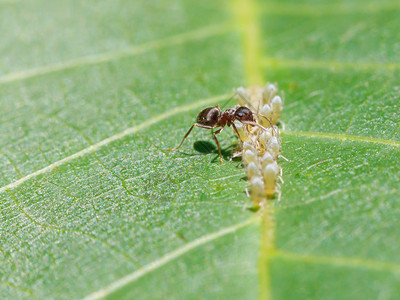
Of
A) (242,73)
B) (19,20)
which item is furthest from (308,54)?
(19,20)

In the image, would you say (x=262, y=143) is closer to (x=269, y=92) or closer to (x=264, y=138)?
(x=264, y=138)

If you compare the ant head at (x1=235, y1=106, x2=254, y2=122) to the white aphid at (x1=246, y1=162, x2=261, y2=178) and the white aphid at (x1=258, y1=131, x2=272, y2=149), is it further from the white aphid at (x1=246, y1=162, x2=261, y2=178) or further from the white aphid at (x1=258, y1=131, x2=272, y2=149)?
the white aphid at (x1=246, y1=162, x2=261, y2=178)

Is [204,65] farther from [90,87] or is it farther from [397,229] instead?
[397,229]

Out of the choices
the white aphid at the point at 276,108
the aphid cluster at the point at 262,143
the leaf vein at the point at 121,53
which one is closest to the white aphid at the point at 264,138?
the aphid cluster at the point at 262,143

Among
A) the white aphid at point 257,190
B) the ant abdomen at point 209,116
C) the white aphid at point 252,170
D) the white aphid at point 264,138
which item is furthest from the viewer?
the ant abdomen at point 209,116

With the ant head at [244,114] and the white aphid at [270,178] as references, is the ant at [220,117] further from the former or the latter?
the white aphid at [270,178]

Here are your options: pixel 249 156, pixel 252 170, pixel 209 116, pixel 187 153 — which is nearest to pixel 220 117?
pixel 209 116
